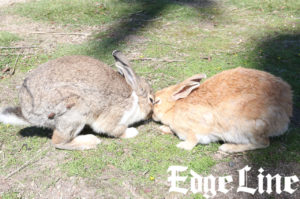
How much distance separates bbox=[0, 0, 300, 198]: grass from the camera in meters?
3.38

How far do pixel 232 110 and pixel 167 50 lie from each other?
2899mm

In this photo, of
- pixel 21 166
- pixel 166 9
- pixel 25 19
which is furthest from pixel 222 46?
pixel 25 19

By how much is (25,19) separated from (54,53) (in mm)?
2139

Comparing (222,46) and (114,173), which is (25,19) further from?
(114,173)

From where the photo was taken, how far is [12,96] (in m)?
4.68

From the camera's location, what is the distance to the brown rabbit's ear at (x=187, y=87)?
12.1ft

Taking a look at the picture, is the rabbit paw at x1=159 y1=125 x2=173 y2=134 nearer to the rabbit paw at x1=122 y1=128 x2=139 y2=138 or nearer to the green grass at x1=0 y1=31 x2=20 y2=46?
the rabbit paw at x1=122 y1=128 x2=139 y2=138

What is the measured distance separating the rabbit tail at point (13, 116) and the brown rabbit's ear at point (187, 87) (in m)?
1.87

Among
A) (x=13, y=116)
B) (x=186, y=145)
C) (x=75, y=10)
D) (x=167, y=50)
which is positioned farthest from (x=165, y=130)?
(x=75, y=10)

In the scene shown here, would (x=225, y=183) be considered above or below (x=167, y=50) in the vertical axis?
below

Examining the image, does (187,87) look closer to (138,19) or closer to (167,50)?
(167,50)

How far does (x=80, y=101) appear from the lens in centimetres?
344

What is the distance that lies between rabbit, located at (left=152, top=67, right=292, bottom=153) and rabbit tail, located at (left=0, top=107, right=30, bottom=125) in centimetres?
183

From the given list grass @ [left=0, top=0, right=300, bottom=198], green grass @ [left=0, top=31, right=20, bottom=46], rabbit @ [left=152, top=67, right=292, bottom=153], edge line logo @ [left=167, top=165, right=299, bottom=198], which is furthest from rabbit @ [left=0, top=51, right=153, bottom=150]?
green grass @ [left=0, top=31, right=20, bottom=46]
